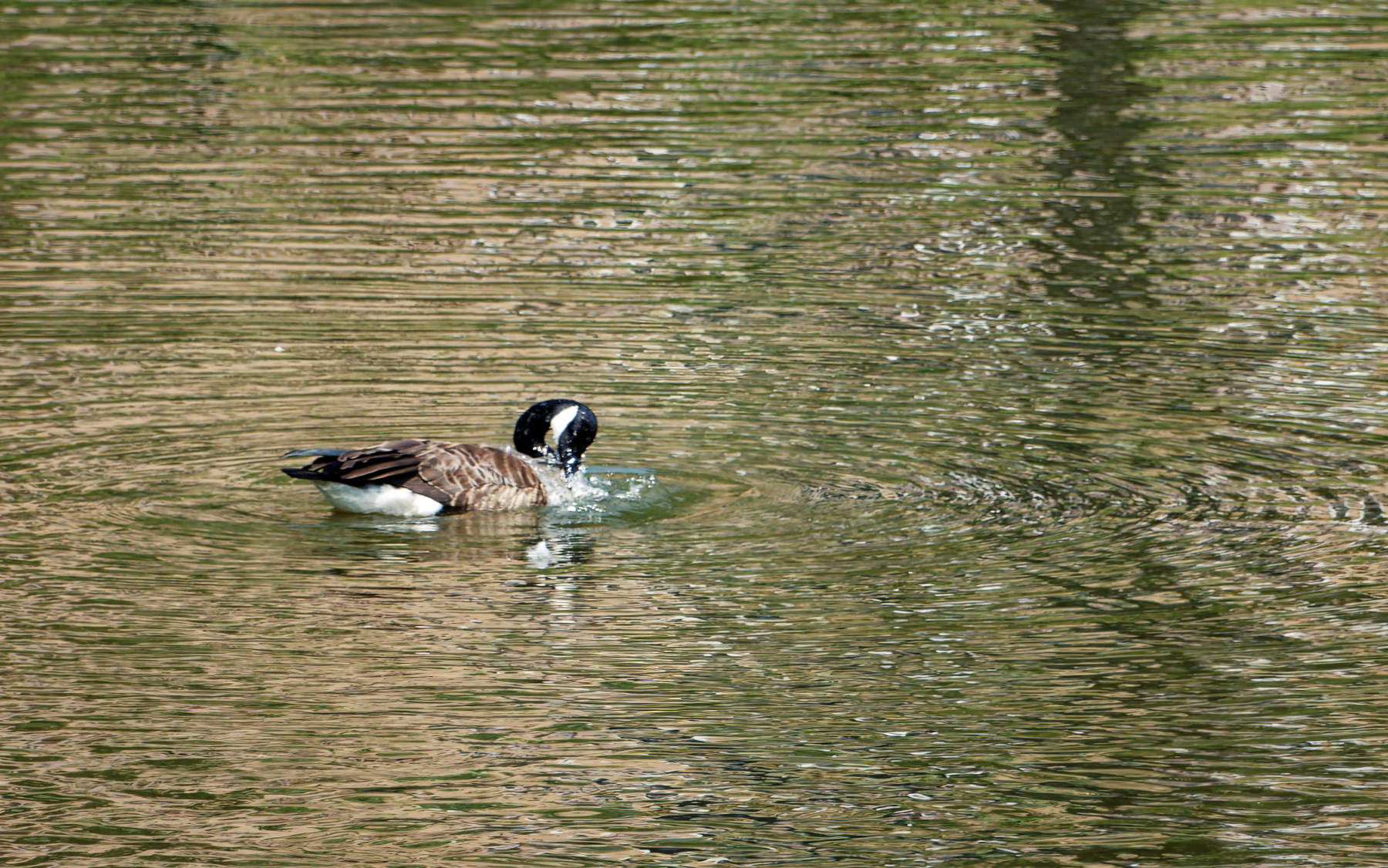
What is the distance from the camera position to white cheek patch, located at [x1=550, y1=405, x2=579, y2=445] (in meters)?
12.0

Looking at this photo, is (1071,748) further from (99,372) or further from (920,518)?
(99,372)

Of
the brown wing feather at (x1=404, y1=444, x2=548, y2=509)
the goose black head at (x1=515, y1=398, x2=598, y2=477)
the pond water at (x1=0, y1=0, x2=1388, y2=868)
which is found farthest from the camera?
the goose black head at (x1=515, y1=398, x2=598, y2=477)

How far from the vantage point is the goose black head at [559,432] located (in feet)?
39.2

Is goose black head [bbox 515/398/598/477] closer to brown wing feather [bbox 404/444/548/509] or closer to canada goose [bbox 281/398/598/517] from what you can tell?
canada goose [bbox 281/398/598/517]

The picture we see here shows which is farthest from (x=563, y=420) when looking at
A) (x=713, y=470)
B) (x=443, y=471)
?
(x=713, y=470)

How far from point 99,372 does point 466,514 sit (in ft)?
11.9

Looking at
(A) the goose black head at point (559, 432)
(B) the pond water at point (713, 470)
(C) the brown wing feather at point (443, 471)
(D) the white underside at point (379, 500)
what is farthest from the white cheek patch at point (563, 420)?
(D) the white underside at point (379, 500)

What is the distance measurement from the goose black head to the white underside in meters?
0.80

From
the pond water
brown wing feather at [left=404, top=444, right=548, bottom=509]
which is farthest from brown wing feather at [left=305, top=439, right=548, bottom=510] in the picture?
the pond water

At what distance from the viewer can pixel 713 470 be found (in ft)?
40.4

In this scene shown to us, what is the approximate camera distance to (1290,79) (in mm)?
24297

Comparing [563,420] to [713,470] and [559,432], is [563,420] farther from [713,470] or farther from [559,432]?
[713,470]

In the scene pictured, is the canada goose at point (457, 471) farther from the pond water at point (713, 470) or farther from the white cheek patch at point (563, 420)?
the pond water at point (713, 470)

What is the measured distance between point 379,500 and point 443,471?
1.36 ft
